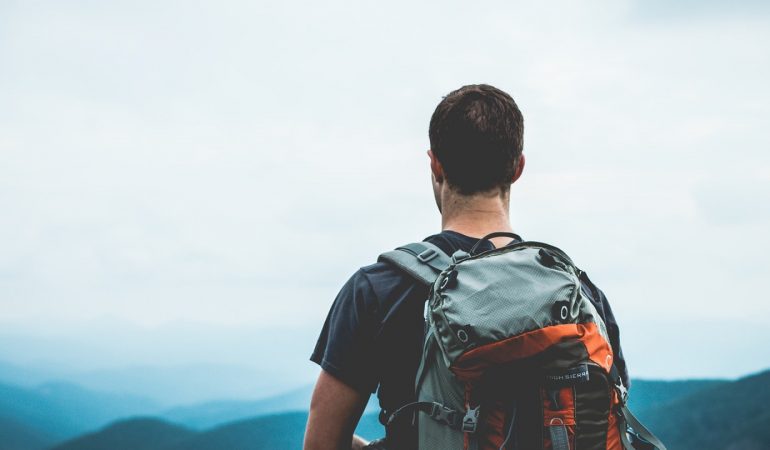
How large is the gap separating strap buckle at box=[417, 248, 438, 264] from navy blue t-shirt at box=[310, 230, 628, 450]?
90 millimetres

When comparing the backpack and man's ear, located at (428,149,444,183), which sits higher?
man's ear, located at (428,149,444,183)

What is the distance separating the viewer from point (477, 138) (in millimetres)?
4020

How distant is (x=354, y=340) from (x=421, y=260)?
43 cm

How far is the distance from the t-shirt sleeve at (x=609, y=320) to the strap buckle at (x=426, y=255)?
27.2 inches

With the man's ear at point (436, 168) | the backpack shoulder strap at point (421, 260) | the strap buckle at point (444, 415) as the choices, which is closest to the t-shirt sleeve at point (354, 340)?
the backpack shoulder strap at point (421, 260)

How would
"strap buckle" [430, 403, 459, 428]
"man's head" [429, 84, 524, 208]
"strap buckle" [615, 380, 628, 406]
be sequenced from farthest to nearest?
"man's head" [429, 84, 524, 208]
"strap buckle" [615, 380, 628, 406]
"strap buckle" [430, 403, 459, 428]

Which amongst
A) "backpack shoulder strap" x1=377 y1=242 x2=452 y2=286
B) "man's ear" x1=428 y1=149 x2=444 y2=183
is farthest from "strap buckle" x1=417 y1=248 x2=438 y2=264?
"man's ear" x1=428 y1=149 x2=444 y2=183

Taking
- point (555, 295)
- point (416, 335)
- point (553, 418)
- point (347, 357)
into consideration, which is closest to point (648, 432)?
point (553, 418)

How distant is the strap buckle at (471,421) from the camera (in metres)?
3.67

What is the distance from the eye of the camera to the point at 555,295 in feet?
12.0

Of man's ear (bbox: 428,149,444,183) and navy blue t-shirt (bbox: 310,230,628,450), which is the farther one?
man's ear (bbox: 428,149,444,183)

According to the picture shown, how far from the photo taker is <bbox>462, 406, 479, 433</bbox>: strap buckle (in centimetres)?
367

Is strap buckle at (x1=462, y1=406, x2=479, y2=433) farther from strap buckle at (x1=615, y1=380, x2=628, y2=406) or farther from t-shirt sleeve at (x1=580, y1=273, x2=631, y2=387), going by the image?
t-shirt sleeve at (x1=580, y1=273, x2=631, y2=387)

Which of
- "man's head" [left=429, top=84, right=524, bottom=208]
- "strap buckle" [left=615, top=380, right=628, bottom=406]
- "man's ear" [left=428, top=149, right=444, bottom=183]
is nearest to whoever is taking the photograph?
"strap buckle" [left=615, top=380, right=628, bottom=406]
